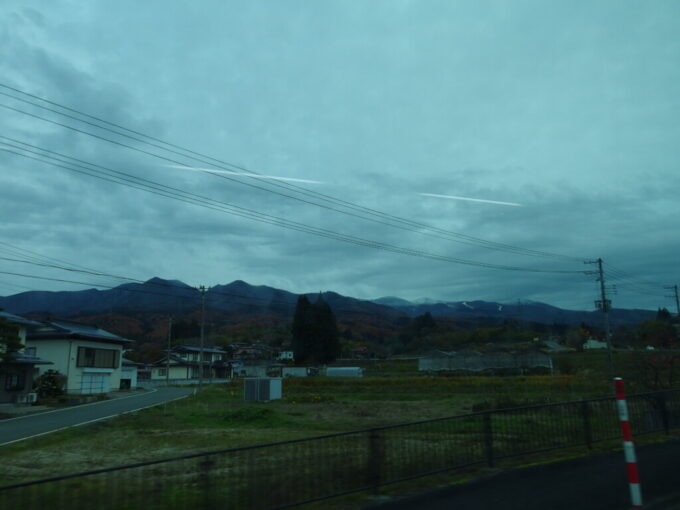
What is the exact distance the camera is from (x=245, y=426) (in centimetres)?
1972

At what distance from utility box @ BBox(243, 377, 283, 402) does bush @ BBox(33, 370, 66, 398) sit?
49.2 feet

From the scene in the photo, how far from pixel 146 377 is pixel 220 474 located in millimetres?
95236

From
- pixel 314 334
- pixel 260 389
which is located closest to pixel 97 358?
pixel 260 389

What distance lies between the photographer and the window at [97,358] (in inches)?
Result: 1817

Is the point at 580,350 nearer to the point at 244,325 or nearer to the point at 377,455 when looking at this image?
the point at 377,455

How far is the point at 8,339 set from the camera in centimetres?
2712

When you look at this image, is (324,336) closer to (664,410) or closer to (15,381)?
(15,381)

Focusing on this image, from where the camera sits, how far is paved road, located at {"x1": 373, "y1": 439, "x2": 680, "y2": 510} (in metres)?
6.20

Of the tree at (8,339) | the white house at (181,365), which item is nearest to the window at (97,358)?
the tree at (8,339)

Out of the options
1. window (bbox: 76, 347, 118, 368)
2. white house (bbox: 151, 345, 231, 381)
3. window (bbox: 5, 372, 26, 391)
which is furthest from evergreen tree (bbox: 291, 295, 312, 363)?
window (bbox: 5, 372, 26, 391)

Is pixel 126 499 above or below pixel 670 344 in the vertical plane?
below

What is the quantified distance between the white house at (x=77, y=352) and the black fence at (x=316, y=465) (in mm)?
43689

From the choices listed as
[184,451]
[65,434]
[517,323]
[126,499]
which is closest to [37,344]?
[65,434]

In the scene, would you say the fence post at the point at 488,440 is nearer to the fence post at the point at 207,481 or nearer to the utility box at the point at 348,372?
the fence post at the point at 207,481
